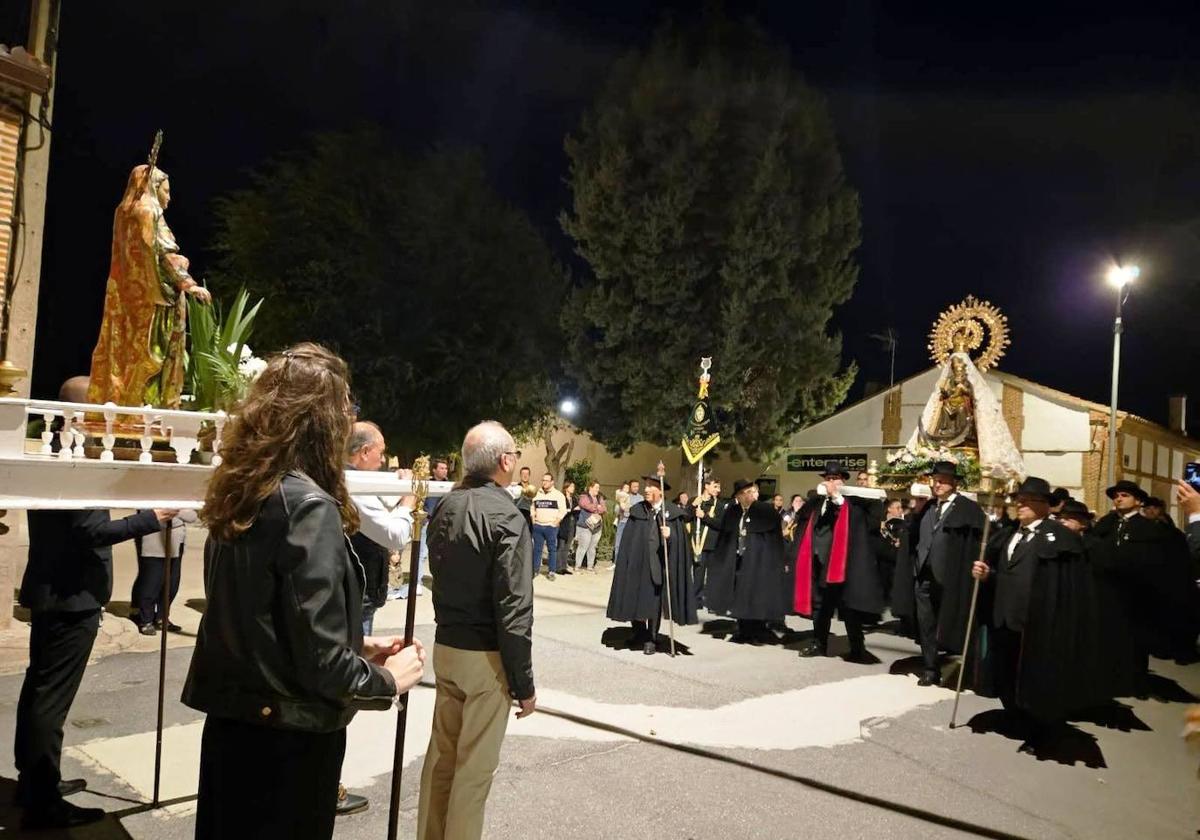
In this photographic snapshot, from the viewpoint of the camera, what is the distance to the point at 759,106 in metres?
19.1

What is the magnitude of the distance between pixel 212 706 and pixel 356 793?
276cm

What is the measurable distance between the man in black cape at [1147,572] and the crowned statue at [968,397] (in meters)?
4.11

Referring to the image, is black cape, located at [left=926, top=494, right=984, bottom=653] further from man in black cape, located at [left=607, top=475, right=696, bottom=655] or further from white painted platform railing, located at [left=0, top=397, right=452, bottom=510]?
white painted platform railing, located at [left=0, top=397, right=452, bottom=510]

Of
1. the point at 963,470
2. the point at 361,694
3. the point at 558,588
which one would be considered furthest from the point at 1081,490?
the point at 361,694

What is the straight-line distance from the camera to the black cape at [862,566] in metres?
8.92

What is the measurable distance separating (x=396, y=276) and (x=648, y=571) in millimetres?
12497

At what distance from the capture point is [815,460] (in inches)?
1102

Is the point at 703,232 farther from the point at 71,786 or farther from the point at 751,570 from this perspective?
the point at 71,786

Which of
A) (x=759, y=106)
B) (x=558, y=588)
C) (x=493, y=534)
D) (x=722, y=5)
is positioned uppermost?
(x=722, y=5)

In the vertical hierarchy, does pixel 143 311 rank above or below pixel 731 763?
above

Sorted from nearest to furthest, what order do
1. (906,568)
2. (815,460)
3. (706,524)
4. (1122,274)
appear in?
(906,568) < (706,524) < (1122,274) < (815,460)

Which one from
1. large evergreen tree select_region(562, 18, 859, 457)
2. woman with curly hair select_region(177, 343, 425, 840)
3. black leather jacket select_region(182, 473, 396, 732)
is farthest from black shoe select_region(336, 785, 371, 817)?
large evergreen tree select_region(562, 18, 859, 457)

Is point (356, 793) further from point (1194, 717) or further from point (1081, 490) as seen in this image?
point (1081, 490)

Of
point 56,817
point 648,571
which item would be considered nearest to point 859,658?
point 648,571
